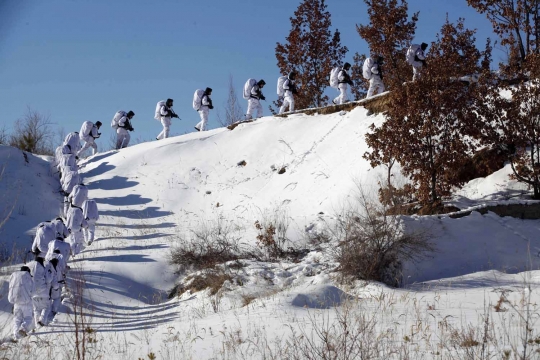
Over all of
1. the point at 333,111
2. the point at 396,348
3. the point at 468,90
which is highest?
the point at 333,111

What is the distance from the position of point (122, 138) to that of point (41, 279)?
50.1 ft

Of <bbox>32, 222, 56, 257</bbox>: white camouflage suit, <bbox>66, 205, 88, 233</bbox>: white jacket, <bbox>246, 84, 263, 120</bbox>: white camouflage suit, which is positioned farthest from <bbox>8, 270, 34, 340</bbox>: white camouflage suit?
<bbox>246, 84, 263, 120</bbox>: white camouflage suit

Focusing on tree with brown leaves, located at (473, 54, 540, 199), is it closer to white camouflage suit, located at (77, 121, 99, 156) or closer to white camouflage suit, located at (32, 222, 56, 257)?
white camouflage suit, located at (32, 222, 56, 257)

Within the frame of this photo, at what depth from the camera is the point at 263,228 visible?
52.4ft

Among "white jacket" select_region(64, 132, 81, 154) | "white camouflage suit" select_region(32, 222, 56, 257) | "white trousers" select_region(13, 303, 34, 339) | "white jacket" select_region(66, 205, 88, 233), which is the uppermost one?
"white jacket" select_region(64, 132, 81, 154)

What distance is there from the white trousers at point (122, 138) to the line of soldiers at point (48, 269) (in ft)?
25.2

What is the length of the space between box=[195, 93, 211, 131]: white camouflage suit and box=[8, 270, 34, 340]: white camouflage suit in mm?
14624

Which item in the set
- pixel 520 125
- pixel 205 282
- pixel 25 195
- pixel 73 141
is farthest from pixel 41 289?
pixel 520 125

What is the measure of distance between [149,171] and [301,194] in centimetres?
701

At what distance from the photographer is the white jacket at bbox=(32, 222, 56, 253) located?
13367mm

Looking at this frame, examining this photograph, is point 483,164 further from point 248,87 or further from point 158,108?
point 158,108

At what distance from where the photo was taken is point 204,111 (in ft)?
82.2

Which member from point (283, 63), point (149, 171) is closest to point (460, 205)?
point (149, 171)

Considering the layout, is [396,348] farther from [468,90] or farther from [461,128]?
[468,90]
